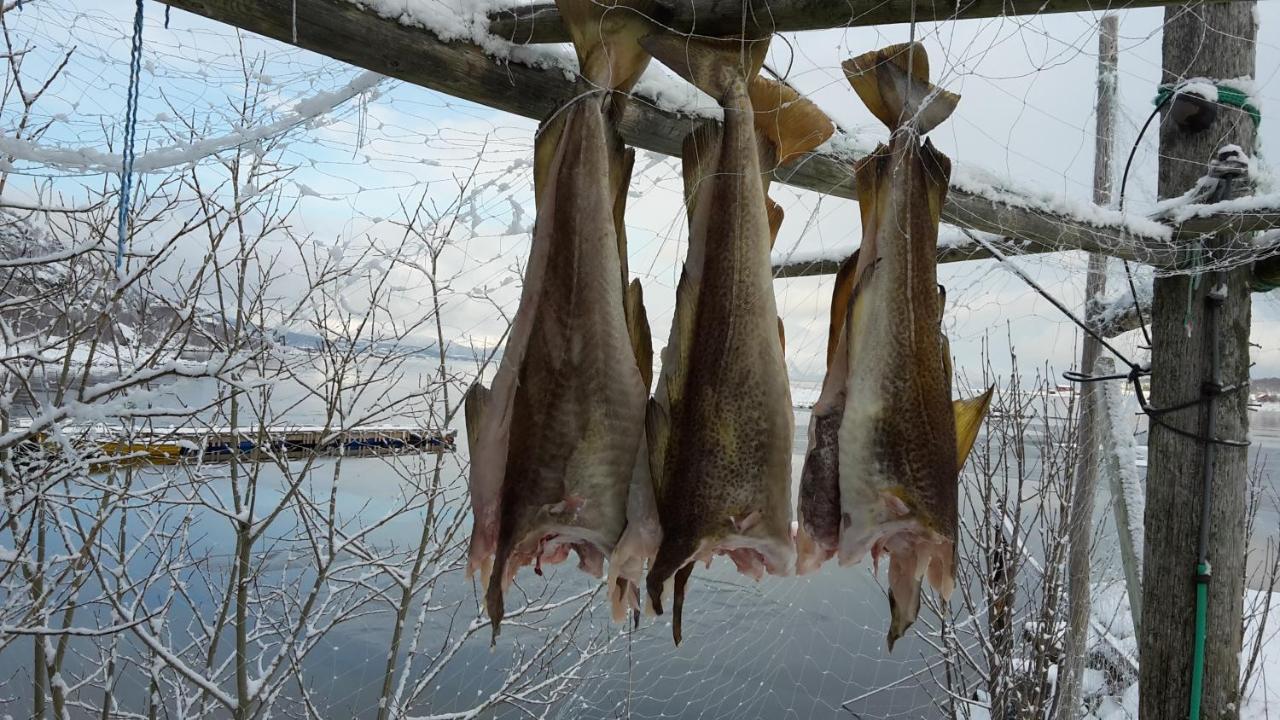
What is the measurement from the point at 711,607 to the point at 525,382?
32.6 feet

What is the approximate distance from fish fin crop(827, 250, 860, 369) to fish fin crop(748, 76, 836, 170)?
233 mm

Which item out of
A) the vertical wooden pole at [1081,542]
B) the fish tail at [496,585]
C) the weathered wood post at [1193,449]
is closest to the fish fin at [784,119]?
the fish tail at [496,585]

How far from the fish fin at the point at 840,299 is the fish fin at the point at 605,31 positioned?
556 mm

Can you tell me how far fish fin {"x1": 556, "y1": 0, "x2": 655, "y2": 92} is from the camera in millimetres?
1215

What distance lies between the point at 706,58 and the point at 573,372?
58cm

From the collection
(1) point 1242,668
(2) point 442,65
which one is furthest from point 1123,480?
(1) point 1242,668

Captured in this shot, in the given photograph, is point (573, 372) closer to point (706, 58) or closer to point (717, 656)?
point (706, 58)

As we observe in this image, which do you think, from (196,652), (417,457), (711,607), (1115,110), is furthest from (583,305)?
(711,607)

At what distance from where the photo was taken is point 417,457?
18.4ft

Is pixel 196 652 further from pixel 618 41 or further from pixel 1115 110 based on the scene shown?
pixel 1115 110

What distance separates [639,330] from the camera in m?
1.33

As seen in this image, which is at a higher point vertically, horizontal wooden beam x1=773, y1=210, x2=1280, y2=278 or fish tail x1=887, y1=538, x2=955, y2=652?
horizontal wooden beam x1=773, y1=210, x2=1280, y2=278

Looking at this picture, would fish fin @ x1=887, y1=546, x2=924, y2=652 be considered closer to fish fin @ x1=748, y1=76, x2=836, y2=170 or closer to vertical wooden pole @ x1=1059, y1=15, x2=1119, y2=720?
fish fin @ x1=748, y1=76, x2=836, y2=170

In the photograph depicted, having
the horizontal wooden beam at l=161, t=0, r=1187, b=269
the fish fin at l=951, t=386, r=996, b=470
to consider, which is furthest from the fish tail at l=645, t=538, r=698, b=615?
the horizontal wooden beam at l=161, t=0, r=1187, b=269
